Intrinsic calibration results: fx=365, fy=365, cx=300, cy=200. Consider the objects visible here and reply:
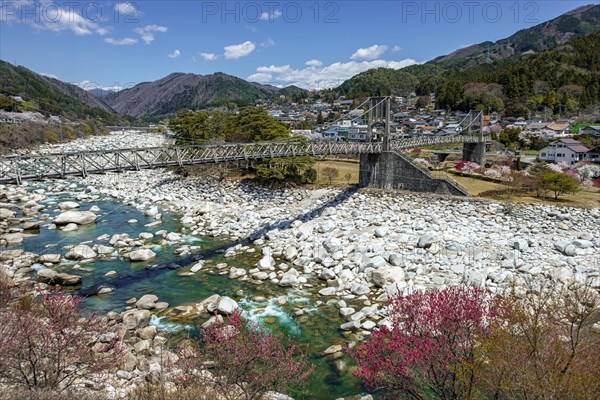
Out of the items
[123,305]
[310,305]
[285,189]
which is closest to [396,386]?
[310,305]

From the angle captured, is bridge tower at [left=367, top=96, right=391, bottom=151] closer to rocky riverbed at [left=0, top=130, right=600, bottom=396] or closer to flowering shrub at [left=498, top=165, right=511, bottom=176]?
rocky riverbed at [left=0, top=130, right=600, bottom=396]

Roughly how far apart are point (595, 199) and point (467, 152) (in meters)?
16.7

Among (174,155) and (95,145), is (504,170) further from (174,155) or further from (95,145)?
(95,145)

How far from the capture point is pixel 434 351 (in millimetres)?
5418

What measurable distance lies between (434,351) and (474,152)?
3354 cm

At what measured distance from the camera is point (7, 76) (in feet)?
269

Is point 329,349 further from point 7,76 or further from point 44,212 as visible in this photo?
point 7,76

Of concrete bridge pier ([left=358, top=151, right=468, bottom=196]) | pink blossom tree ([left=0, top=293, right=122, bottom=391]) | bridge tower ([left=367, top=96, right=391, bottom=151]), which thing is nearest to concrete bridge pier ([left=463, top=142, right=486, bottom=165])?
bridge tower ([left=367, top=96, right=391, bottom=151])

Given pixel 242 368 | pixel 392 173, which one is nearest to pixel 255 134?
pixel 392 173

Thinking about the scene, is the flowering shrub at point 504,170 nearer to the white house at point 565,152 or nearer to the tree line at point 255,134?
the white house at point 565,152

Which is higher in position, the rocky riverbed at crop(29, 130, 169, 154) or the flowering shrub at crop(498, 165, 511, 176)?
the rocky riverbed at crop(29, 130, 169, 154)

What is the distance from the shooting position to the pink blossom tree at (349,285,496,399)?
533 cm

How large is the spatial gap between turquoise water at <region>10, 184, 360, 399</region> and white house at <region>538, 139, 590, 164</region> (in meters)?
30.6

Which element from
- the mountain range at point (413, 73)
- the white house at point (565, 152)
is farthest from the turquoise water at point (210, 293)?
the mountain range at point (413, 73)
